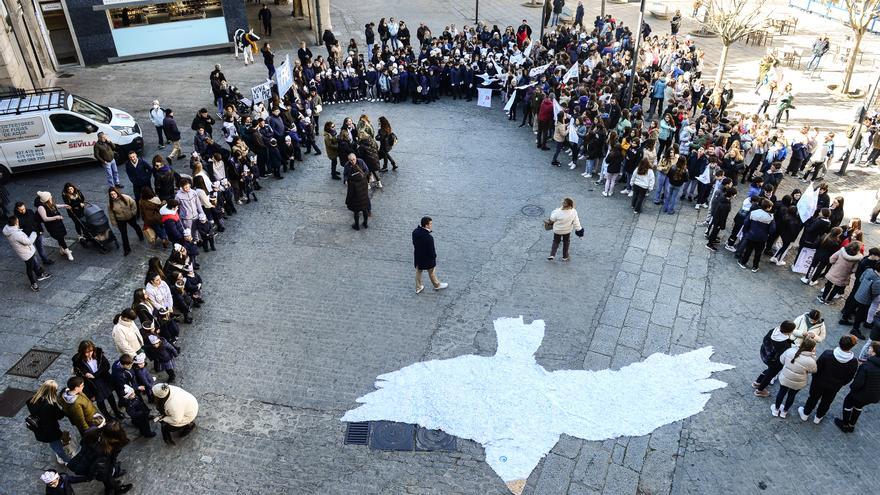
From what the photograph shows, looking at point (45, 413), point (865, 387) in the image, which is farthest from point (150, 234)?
point (865, 387)

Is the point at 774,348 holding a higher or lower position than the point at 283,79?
lower

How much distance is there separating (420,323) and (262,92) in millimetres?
10774

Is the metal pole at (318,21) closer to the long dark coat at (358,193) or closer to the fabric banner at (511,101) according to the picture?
the fabric banner at (511,101)

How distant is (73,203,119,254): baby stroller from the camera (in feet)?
41.5

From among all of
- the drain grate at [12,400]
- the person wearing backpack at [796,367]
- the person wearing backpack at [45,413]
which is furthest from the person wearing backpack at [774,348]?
the drain grate at [12,400]

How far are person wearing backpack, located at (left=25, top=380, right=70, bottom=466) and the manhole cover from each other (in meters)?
10.0

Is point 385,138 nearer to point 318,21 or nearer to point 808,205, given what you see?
point 808,205

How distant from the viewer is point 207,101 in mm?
21469

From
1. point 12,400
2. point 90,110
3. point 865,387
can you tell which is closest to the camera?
point 865,387

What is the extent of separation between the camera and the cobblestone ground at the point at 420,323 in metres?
8.31

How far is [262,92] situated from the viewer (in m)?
18.3

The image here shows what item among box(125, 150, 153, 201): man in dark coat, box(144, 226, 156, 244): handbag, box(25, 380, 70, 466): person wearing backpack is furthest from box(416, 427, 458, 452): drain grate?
box(125, 150, 153, 201): man in dark coat

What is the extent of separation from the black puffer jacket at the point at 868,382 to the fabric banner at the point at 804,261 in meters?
4.40

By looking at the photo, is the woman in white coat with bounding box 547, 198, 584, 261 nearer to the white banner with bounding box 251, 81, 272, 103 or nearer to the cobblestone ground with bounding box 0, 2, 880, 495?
the cobblestone ground with bounding box 0, 2, 880, 495
